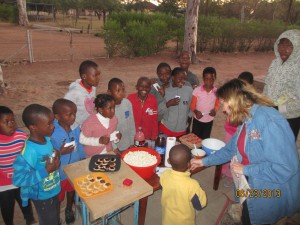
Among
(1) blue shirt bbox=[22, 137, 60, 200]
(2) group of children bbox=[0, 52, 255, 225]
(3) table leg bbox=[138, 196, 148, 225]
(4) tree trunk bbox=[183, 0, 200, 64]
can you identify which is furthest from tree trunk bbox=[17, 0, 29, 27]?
(3) table leg bbox=[138, 196, 148, 225]

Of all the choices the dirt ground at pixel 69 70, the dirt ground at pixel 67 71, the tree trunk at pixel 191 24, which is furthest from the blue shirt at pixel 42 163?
the tree trunk at pixel 191 24

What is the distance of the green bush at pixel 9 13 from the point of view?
2950 centimetres

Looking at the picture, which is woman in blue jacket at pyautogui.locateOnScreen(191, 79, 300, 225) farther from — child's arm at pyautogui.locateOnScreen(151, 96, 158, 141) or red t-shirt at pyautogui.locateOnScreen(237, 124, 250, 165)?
child's arm at pyautogui.locateOnScreen(151, 96, 158, 141)

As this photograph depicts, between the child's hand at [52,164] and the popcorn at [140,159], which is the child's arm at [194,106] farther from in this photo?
the child's hand at [52,164]

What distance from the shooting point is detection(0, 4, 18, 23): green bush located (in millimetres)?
29500

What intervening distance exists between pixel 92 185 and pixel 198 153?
1.56 metres

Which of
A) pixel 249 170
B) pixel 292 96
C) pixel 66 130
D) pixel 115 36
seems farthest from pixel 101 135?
pixel 115 36

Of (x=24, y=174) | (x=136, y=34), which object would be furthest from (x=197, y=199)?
(x=136, y=34)

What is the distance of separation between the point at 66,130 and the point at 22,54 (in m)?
13.1

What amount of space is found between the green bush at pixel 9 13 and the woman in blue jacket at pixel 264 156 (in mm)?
33983

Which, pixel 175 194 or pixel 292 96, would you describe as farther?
pixel 292 96

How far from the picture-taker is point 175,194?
2402 millimetres

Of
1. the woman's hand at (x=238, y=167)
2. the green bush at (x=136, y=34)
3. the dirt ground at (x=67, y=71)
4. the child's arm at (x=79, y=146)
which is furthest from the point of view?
the green bush at (x=136, y=34)

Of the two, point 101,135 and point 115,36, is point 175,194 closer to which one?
point 101,135
